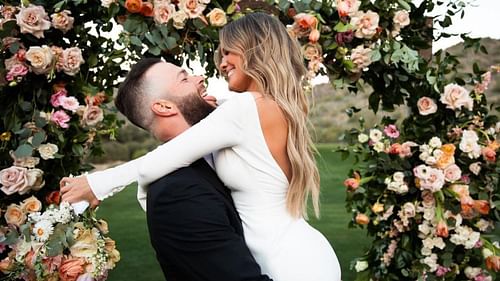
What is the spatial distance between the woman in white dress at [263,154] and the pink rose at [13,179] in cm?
99

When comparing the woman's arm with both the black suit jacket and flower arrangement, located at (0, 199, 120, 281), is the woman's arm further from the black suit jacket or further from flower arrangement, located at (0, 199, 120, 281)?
flower arrangement, located at (0, 199, 120, 281)

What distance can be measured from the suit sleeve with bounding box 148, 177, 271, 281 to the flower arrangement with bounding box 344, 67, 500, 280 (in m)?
1.80

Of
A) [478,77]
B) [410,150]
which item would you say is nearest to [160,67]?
[410,150]

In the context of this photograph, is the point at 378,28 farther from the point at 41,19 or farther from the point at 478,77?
the point at 41,19

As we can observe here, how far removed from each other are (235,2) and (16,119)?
1004 mm

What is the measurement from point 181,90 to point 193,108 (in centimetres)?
6

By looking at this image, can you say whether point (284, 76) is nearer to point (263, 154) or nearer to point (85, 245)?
point (263, 154)

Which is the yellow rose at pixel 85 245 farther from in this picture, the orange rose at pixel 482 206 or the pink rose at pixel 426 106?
the orange rose at pixel 482 206

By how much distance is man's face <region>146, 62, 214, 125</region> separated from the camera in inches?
68.9

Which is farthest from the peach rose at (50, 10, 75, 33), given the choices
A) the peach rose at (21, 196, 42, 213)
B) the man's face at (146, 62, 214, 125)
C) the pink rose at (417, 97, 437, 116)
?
the pink rose at (417, 97, 437, 116)

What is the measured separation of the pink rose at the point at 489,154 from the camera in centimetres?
324

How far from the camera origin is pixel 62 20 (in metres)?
2.74

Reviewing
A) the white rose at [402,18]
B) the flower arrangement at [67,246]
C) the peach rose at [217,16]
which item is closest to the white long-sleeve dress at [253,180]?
Answer: the flower arrangement at [67,246]

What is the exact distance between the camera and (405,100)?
335cm
